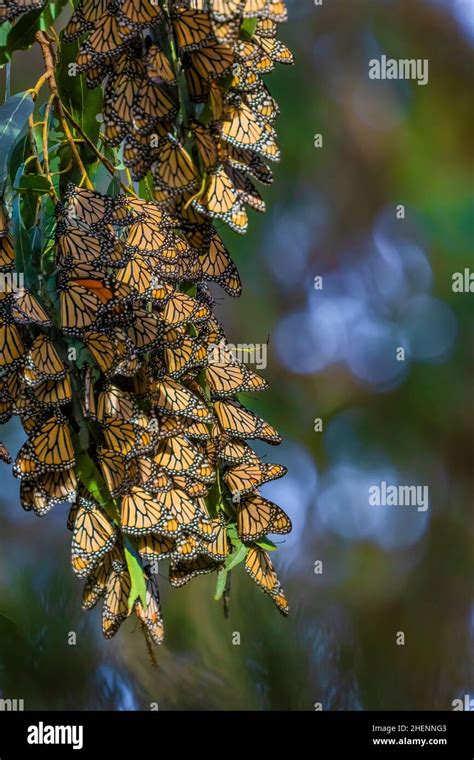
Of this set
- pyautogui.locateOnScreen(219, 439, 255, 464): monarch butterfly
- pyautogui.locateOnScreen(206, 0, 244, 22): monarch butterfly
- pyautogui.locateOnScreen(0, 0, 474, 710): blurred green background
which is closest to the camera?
pyautogui.locateOnScreen(206, 0, 244, 22): monarch butterfly

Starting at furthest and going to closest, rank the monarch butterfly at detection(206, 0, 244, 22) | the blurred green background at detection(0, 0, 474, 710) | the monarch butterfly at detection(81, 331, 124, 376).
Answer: the blurred green background at detection(0, 0, 474, 710)
the monarch butterfly at detection(81, 331, 124, 376)
the monarch butterfly at detection(206, 0, 244, 22)

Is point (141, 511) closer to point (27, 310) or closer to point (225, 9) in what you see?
point (27, 310)

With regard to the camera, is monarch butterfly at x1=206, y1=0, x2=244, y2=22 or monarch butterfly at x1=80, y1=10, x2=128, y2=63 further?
monarch butterfly at x1=80, y1=10, x2=128, y2=63

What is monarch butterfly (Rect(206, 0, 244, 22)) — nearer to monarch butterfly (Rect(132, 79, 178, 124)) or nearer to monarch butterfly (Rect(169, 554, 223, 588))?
monarch butterfly (Rect(132, 79, 178, 124))

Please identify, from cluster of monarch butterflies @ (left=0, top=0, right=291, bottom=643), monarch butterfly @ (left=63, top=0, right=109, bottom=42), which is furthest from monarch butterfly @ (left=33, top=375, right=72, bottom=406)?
monarch butterfly @ (left=63, top=0, right=109, bottom=42)

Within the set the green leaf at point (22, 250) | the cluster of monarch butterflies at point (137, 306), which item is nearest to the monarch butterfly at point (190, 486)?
the cluster of monarch butterflies at point (137, 306)

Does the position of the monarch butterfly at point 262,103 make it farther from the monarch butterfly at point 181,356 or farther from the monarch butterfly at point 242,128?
the monarch butterfly at point 181,356
